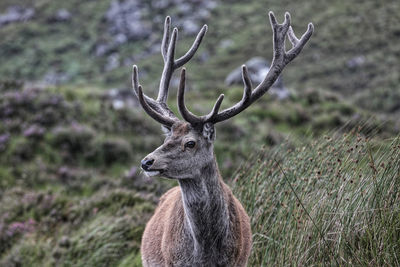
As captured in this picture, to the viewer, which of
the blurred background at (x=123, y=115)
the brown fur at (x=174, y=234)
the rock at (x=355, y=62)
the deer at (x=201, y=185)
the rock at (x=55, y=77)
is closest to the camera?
the deer at (x=201, y=185)

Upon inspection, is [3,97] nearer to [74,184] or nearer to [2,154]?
[2,154]

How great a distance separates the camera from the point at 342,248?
371cm

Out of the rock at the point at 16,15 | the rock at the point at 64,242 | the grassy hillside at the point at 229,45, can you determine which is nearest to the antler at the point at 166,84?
the rock at the point at 64,242

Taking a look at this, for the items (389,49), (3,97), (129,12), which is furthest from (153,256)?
(129,12)

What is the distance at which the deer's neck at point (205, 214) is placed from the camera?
13.1ft

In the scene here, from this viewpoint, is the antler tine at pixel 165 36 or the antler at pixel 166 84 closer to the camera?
the antler at pixel 166 84

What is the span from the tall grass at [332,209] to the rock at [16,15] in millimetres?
63597

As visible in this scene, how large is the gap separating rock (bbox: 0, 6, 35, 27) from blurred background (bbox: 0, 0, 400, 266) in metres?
8.26

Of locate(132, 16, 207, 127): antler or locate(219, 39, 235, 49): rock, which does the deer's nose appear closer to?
locate(132, 16, 207, 127): antler

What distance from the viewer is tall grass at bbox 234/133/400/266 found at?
141 inches

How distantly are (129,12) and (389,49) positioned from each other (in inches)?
1407

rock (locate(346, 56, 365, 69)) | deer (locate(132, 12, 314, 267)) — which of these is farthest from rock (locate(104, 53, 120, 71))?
deer (locate(132, 12, 314, 267))

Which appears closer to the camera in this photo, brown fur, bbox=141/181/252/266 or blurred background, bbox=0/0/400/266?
brown fur, bbox=141/181/252/266

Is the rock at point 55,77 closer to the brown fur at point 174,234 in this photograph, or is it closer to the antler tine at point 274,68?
the brown fur at point 174,234
